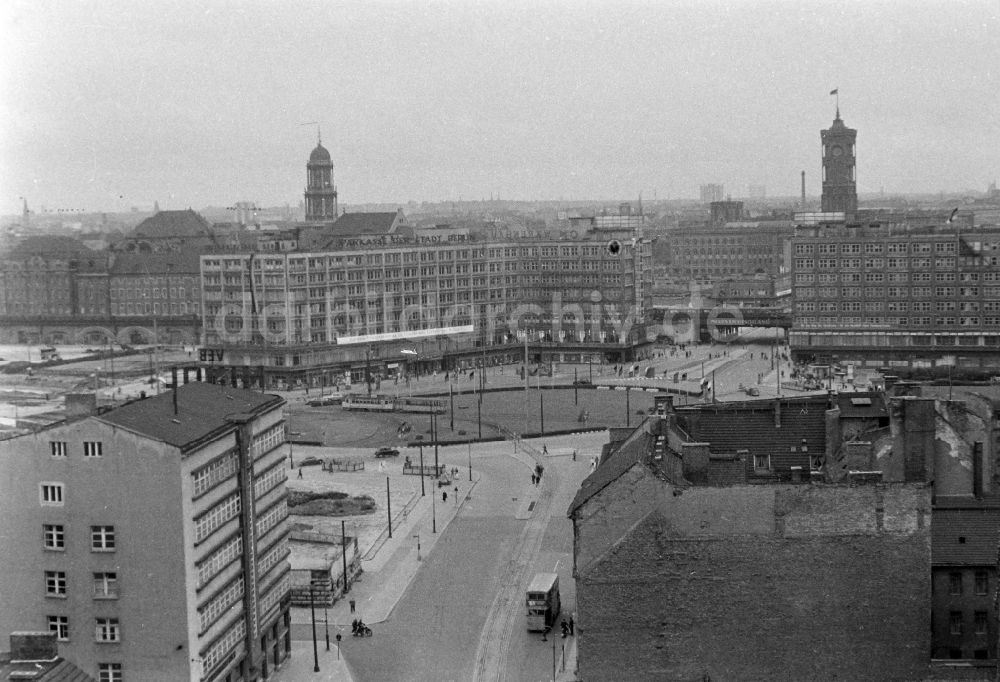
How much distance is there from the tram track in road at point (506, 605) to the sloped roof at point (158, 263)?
92808 mm

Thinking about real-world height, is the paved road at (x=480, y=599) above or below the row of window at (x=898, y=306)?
below

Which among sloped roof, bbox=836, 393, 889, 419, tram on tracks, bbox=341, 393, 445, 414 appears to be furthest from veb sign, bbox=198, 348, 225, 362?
sloped roof, bbox=836, 393, 889, 419

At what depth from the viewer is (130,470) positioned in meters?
38.5

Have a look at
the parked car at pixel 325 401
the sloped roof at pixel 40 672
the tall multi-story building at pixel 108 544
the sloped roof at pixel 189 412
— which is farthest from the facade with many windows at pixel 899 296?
the sloped roof at pixel 40 672

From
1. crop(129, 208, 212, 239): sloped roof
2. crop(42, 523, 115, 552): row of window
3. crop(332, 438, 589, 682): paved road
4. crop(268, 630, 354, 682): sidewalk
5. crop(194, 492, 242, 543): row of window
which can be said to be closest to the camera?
crop(42, 523, 115, 552): row of window

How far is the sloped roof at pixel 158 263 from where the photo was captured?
155875mm

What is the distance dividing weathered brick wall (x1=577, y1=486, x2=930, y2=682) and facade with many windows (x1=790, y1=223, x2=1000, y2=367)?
282 feet

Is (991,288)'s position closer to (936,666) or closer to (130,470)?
(936,666)

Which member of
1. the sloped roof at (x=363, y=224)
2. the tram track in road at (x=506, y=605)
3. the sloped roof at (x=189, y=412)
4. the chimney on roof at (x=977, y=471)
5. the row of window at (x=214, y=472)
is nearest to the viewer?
the sloped roof at (x=189, y=412)

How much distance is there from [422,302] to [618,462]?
301 ft

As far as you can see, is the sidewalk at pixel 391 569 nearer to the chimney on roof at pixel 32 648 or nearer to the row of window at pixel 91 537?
the row of window at pixel 91 537

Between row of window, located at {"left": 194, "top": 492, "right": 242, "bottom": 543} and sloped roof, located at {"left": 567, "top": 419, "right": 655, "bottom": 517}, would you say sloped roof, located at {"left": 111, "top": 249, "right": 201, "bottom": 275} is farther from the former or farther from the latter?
row of window, located at {"left": 194, "top": 492, "right": 242, "bottom": 543}

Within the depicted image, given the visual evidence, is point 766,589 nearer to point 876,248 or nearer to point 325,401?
point 325,401

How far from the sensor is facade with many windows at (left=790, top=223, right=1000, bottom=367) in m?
122
